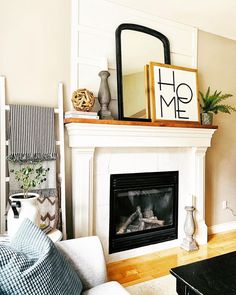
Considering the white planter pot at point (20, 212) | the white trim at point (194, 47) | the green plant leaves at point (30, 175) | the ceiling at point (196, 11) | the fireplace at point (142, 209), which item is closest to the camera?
the white planter pot at point (20, 212)

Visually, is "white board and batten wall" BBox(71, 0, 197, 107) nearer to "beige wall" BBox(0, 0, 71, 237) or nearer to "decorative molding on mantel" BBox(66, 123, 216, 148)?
"beige wall" BBox(0, 0, 71, 237)

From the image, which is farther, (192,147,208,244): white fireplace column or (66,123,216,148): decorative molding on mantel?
(192,147,208,244): white fireplace column

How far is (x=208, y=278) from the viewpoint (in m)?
1.34

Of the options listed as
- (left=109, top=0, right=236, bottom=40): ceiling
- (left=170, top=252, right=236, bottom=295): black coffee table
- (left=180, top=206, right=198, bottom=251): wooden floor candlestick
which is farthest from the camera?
(left=180, top=206, right=198, bottom=251): wooden floor candlestick

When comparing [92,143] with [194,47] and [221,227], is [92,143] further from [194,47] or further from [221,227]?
[221,227]

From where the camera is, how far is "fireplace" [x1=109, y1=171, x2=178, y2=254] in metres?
2.66

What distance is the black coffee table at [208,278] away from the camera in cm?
125

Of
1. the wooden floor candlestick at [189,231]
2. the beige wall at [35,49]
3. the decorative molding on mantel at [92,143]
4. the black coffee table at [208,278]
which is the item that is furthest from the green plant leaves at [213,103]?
the black coffee table at [208,278]

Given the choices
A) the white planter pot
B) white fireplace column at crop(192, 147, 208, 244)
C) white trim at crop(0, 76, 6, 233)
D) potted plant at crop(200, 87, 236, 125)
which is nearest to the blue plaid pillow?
the white planter pot

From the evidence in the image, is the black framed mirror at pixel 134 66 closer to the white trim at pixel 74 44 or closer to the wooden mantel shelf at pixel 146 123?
the wooden mantel shelf at pixel 146 123

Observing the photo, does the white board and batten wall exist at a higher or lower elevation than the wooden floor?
higher

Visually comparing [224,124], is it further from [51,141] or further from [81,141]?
[51,141]

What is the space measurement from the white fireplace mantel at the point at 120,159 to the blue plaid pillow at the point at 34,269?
3.47 feet

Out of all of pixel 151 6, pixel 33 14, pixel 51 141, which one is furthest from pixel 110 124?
pixel 151 6
